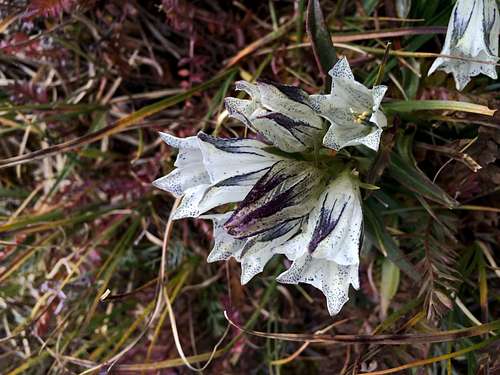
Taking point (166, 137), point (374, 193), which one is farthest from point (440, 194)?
point (166, 137)

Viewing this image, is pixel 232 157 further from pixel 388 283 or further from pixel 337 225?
pixel 388 283

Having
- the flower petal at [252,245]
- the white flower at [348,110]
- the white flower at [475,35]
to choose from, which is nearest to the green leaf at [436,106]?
the white flower at [475,35]

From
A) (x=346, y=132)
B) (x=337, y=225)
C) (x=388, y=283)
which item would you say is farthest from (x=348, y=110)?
(x=388, y=283)

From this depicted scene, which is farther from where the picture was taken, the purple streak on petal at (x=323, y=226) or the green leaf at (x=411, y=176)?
the green leaf at (x=411, y=176)

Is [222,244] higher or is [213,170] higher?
[213,170]

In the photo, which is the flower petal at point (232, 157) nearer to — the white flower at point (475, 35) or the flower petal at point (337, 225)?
the flower petal at point (337, 225)

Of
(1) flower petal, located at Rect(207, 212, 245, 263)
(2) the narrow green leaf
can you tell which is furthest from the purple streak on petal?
(2) the narrow green leaf
